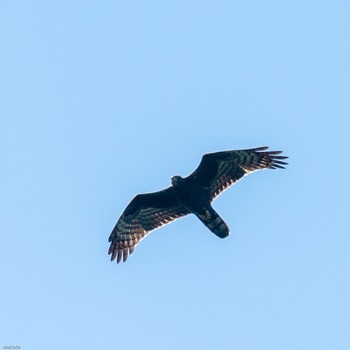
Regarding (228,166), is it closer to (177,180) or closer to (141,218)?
(177,180)

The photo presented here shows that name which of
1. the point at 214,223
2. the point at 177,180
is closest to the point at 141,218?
the point at 177,180

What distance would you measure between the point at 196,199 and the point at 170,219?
1266mm

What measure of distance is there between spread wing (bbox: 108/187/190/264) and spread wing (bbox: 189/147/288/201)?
38.8 inches

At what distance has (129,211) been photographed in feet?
79.4

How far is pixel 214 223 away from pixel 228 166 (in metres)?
1.48

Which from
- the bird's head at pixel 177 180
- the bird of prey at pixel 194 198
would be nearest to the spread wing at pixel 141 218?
the bird of prey at pixel 194 198

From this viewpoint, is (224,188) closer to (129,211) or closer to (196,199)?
(196,199)

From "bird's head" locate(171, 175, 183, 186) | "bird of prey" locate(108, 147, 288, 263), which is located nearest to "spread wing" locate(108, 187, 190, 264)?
"bird of prey" locate(108, 147, 288, 263)

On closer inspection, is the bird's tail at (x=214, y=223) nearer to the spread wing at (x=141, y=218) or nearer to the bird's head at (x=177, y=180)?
the bird's head at (x=177, y=180)

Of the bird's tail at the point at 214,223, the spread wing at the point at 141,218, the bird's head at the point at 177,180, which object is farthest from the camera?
the spread wing at the point at 141,218

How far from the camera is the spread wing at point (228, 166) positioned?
75.8 feet

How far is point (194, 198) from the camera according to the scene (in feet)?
75.2

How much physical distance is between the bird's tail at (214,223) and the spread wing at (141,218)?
3.98ft

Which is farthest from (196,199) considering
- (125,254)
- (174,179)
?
(125,254)
